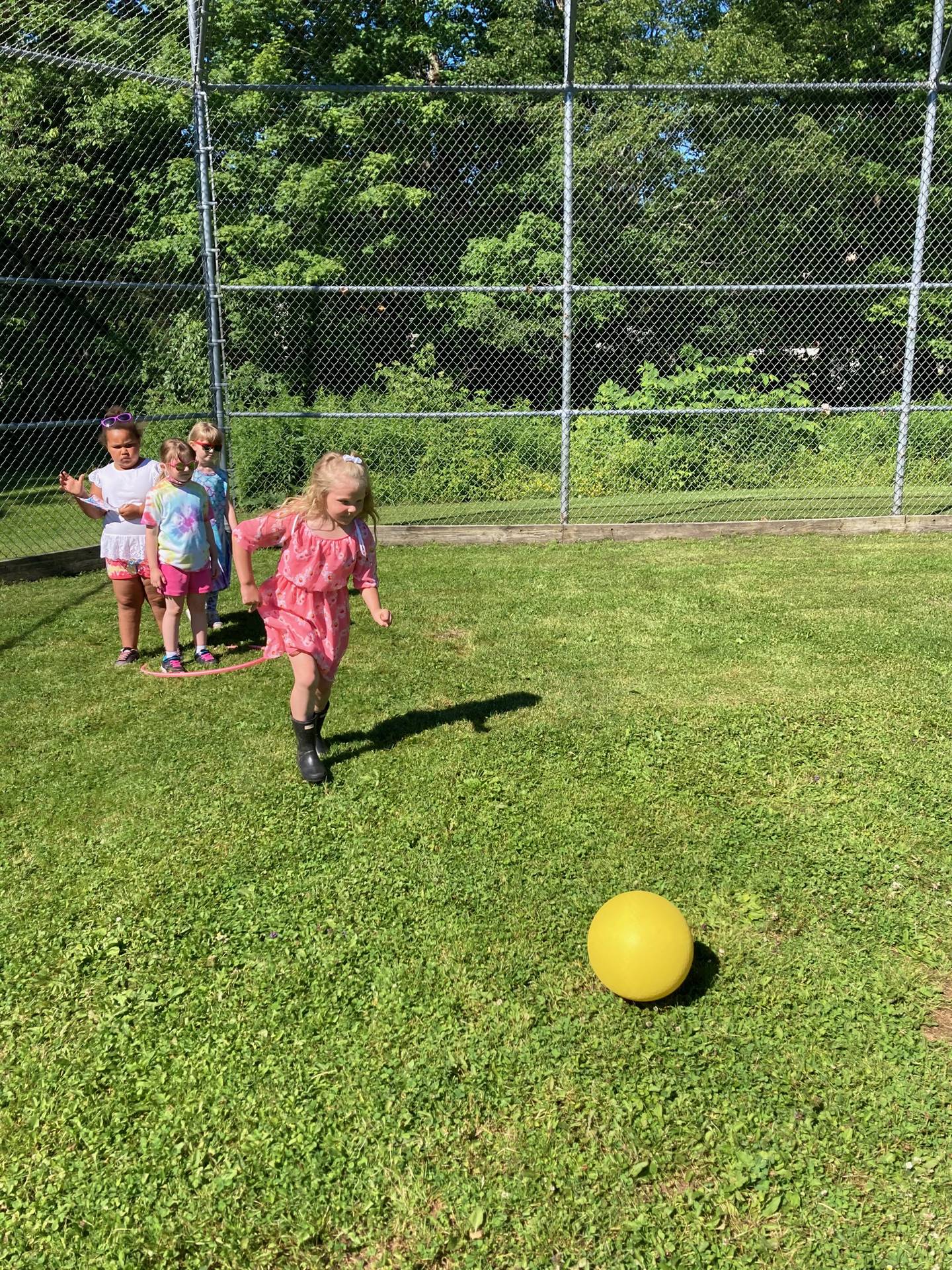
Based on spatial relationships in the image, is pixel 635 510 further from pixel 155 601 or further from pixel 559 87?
pixel 155 601

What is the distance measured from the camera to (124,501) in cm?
616

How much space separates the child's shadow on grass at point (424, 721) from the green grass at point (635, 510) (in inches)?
196

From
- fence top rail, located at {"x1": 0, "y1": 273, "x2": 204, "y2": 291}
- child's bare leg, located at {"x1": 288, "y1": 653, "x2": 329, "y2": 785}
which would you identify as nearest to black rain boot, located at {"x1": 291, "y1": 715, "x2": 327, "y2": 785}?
child's bare leg, located at {"x1": 288, "y1": 653, "x2": 329, "y2": 785}

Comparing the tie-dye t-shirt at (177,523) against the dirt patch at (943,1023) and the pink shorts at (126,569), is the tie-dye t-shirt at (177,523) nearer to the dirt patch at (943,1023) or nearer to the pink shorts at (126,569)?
the pink shorts at (126,569)

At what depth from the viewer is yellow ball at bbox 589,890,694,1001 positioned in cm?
279

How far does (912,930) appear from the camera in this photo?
320 cm

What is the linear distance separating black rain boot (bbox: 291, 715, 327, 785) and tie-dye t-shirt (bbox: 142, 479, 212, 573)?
1.84 m

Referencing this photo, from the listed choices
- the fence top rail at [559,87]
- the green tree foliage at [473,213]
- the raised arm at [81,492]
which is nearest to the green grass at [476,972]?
the raised arm at [81,492]

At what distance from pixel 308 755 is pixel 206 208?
21.2 feet

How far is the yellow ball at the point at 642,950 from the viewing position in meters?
2.79

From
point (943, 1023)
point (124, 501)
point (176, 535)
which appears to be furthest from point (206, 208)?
point (943, 1023)

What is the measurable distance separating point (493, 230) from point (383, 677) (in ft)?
33.5

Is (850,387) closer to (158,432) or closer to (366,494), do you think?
(158,432)

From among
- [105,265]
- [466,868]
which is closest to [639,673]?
[466,868]
